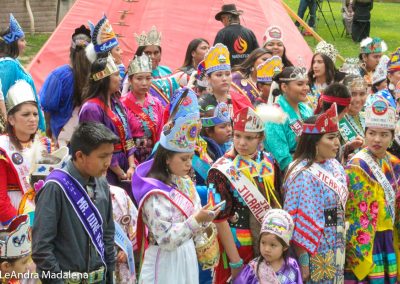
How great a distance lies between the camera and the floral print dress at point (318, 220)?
6.41 m

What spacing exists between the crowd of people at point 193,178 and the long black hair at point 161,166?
0.01 metres

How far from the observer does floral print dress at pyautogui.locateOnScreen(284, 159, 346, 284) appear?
641 centimetres

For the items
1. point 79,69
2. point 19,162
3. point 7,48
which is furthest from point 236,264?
point 7,48

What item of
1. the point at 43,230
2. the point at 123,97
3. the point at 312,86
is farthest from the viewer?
the point at 312,86

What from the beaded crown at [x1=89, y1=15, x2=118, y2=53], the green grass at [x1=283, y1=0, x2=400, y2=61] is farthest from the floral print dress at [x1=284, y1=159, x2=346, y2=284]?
the green grass at [x1=283, y1=0, x2=400, y2=61]

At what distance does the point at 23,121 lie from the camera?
6672 mm

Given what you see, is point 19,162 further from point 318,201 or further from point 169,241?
point 318,201

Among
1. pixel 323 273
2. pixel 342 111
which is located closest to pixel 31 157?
pixel 323 273

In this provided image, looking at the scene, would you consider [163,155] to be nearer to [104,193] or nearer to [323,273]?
[104,193]

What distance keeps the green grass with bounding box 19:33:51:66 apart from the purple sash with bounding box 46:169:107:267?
1063 centimetres

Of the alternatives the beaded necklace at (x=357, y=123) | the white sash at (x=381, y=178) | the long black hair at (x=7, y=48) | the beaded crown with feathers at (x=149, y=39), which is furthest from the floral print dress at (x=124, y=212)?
the beaded crown with feathers at (x=149, y=39)

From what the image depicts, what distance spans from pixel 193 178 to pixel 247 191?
0.66 metres

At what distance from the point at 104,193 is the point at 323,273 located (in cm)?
210

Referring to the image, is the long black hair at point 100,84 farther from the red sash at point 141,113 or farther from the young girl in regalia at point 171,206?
the young girl in regalia at point 171,206
